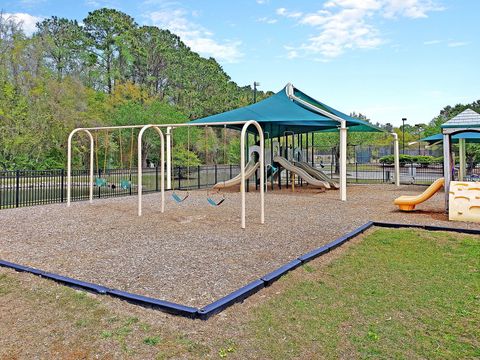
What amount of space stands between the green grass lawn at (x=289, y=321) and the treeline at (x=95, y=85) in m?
8.78

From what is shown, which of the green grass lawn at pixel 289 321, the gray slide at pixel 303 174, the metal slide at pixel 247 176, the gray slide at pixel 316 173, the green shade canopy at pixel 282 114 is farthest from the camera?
the gray slide at pixel 316 173

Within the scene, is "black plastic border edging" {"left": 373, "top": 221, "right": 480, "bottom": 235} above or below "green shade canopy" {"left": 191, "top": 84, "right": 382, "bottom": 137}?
below

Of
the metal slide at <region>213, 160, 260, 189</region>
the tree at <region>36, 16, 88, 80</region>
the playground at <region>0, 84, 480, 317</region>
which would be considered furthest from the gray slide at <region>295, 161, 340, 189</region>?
the tree at <region>36, 16, 88, 80</region>

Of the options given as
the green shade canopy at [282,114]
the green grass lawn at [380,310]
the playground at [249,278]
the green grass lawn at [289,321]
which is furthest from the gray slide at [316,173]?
the green grass lawn at [289,321]

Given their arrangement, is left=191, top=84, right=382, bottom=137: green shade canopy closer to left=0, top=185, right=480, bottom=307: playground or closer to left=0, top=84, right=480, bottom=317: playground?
left=0, top=84, right=480, bottom=317: playground

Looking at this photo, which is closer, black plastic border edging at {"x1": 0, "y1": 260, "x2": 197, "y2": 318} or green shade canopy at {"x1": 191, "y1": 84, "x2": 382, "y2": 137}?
black plastic border edging at {"x1": 0, "y1": 260, "x2": 197, "y2": 318}

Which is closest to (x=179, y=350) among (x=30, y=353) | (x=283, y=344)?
(x=283, y=344)

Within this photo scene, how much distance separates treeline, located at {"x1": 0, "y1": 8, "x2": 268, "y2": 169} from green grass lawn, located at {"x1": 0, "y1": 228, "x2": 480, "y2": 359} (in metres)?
8.78

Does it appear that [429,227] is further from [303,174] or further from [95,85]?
[95,85]

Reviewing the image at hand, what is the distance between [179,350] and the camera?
2.88m

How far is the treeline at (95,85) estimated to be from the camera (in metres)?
25.3

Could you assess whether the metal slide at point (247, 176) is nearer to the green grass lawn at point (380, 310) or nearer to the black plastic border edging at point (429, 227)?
the black plastic border edging at point (429, 227)

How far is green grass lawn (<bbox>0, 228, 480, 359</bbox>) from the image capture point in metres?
2.90

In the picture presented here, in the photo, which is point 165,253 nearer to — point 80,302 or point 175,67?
point 80,302
